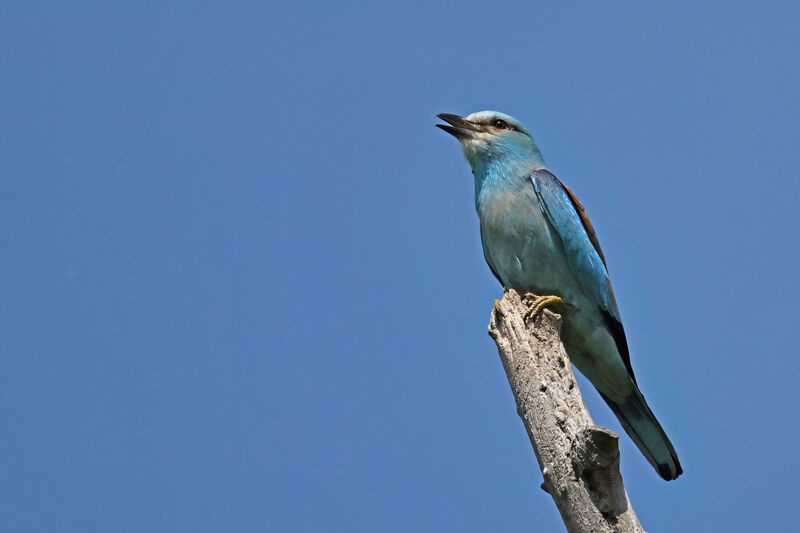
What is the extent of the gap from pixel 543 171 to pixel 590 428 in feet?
10.5

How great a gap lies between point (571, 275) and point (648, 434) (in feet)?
4.22

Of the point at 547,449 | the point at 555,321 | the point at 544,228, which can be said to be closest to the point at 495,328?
the point at 555,321

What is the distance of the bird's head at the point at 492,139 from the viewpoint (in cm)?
A: 746

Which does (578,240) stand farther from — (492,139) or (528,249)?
(492,139)

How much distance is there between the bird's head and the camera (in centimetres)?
746

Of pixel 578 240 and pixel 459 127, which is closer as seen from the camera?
pixel 578 240

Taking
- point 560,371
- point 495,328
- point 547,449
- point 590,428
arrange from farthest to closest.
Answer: point 495,328 → point 560,371 → point 547,449 → point 590,428

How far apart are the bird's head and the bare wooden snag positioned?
203 centimetres

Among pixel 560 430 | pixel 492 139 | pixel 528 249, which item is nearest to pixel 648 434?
pixel 528 249

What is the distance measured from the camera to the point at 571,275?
22.1 feet

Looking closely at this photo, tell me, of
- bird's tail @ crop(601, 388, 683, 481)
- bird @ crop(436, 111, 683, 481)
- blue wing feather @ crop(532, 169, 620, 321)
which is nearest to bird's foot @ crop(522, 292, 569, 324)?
→ bird @ crop(436, 111, 683, 481)

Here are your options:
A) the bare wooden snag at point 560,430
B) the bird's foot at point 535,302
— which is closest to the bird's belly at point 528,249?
the bird's foot at point 535,302

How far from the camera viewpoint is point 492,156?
7465 millimetres

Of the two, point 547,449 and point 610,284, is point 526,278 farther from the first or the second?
point 547,449
